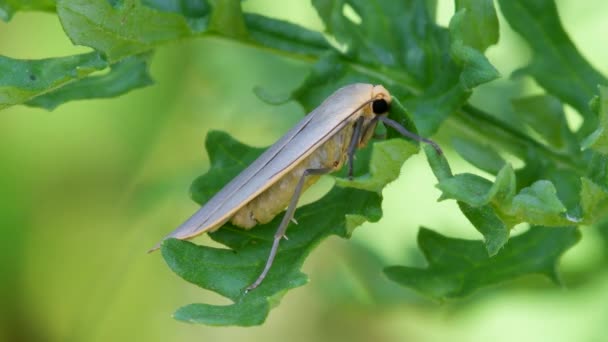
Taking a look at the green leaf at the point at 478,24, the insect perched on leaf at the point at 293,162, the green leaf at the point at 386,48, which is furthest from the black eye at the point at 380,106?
the green leaf at the point at 478,24

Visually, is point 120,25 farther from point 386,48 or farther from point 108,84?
point 386,48

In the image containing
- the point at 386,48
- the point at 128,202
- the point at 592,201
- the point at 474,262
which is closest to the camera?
the point at 592,201

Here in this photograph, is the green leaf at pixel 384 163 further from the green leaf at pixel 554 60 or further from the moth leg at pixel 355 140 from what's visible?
the green leaf at pixel 554 60

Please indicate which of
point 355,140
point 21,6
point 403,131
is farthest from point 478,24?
point 21,6

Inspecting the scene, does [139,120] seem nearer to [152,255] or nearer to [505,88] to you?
[152,255]

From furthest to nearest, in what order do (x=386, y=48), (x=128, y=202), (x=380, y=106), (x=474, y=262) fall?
(x=128, y=202)
(x=386, y=48)
(x=474, y=262)
(x=380, y=106)
